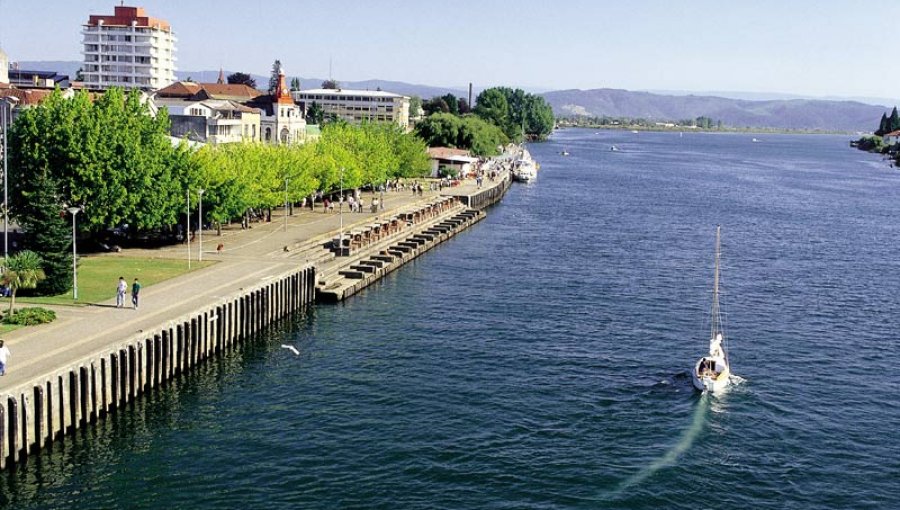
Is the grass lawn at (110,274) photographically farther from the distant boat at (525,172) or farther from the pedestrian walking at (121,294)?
the distant boat at (525,172)

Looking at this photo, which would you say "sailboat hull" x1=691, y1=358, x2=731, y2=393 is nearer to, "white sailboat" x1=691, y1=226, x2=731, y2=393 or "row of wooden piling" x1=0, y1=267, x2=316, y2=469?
"white sailboat" x1=691, y1=226, x2=731, y2=393

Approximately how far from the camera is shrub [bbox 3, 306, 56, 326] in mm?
51000

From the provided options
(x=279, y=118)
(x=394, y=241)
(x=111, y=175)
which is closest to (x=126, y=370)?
(x=111, y=175)

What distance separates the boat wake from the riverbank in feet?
77.7

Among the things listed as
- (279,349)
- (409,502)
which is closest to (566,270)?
(279,349)

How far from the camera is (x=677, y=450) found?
45.3m

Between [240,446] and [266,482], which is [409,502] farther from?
[240,446]

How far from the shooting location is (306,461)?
42656 mm

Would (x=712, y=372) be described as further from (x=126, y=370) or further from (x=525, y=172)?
(x=525, y=172)

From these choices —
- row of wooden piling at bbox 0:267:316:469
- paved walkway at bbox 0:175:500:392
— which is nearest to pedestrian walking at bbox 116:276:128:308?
paved walkway at bbox 0:175:500:392

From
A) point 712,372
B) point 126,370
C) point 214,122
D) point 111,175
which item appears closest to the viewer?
point 126,370

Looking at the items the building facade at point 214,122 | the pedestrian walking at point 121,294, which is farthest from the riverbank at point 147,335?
the building facade at point 214,122

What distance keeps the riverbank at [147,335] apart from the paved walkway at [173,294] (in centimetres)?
6

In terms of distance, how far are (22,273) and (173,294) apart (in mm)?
9083
